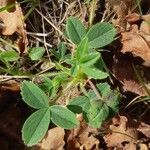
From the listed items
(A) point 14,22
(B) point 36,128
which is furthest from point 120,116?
(A) point 14,22

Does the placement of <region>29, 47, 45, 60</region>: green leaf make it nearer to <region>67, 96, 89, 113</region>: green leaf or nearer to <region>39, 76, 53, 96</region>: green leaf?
<region>39, 76, 53, 96</region>: green leaf

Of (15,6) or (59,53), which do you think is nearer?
(59,53)

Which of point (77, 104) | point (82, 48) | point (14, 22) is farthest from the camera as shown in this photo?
point (14, 22)

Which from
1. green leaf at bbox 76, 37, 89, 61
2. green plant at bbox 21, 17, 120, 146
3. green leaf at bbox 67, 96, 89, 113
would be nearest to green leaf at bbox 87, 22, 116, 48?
green plant at bbox 21, 17, 120, 146

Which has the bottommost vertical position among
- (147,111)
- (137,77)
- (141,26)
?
(147,111)

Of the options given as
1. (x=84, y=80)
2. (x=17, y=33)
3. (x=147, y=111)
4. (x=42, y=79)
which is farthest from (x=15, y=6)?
(x=147, y=111)

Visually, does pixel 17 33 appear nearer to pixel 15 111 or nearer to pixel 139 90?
pixel 15 111

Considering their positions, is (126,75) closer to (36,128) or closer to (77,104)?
(77,104)
